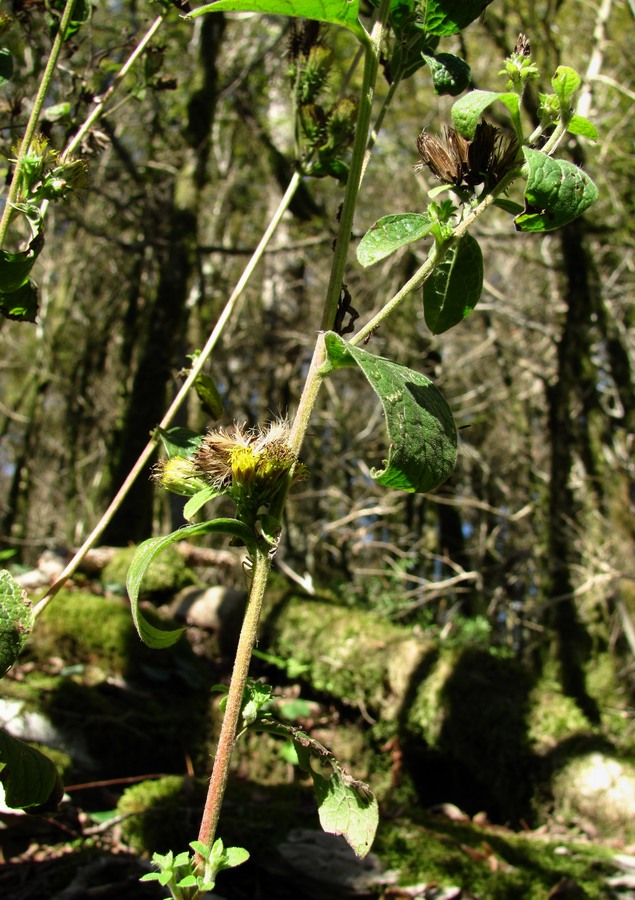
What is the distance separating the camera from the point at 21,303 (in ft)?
3.69

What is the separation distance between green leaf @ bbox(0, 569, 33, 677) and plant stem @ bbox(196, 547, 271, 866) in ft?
0.78

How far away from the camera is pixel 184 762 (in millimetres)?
2717

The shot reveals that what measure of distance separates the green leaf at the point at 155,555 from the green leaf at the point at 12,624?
141 millimetres

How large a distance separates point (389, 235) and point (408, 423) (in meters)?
0.25

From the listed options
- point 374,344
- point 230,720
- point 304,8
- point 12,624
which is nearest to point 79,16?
point 304,8

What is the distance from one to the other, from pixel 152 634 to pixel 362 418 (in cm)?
803

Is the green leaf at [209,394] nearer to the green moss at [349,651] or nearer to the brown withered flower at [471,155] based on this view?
the brown withered flower at [471,155]

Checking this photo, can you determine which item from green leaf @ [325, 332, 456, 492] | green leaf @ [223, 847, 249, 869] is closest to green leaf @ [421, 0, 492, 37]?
green leaf @ [325, 332, 456, 492]

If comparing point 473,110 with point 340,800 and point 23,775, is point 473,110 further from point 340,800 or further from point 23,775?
point 23,775

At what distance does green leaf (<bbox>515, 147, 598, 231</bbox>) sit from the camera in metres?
0.75

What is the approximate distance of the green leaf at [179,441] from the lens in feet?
3.50

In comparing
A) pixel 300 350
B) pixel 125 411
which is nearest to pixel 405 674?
pixel 125 411

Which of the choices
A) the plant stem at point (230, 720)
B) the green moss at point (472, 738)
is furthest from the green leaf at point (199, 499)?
the green moss at point (472, 738)

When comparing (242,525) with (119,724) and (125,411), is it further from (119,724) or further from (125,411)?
(125,411)
